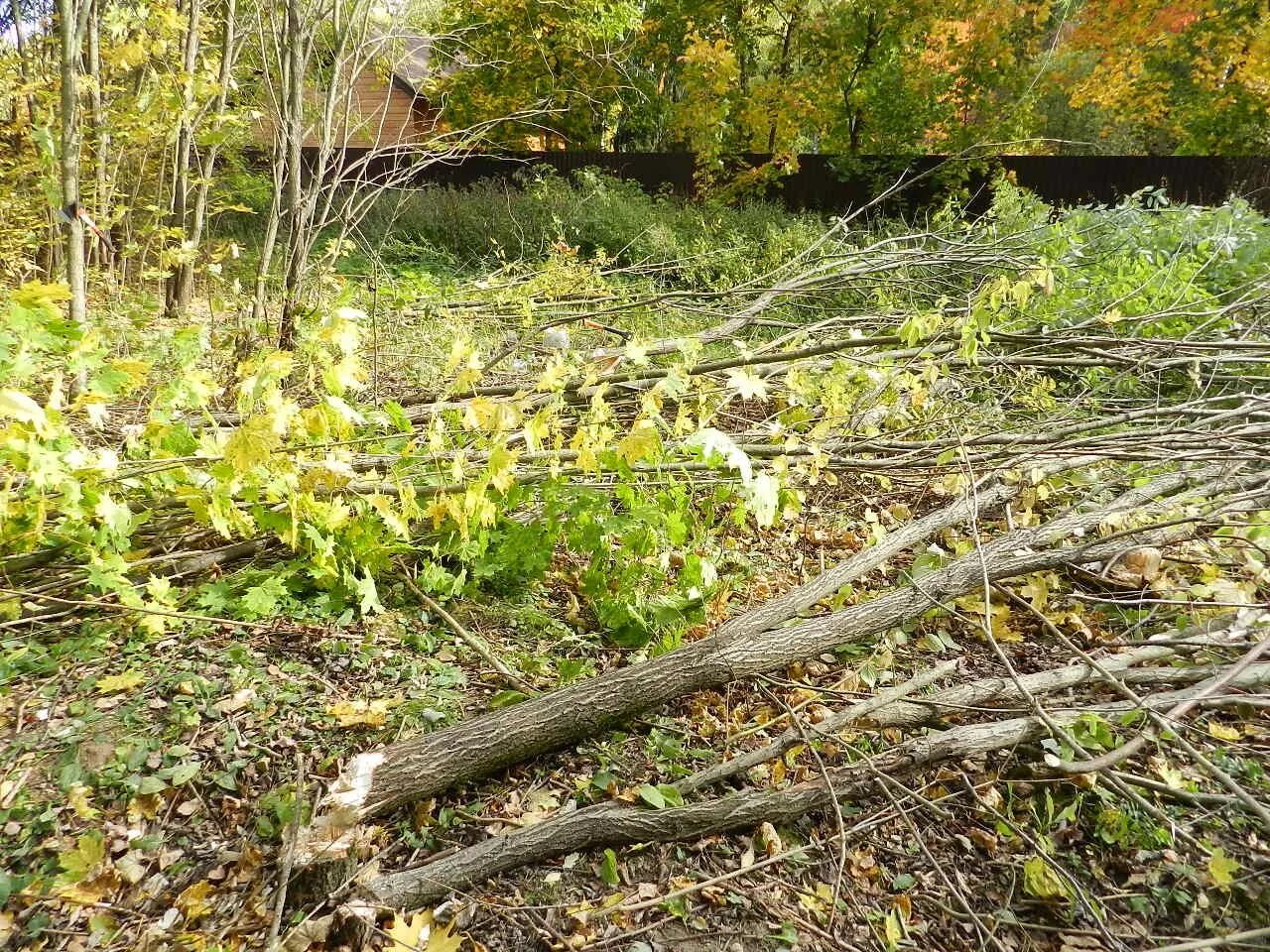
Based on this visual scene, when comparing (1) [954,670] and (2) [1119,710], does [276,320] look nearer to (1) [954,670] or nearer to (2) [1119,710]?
(1) [954,670]

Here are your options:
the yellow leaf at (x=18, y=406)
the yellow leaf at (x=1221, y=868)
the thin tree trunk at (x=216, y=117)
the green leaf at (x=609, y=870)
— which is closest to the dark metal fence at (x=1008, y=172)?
the thin tree trunk at (x=216, y=117)

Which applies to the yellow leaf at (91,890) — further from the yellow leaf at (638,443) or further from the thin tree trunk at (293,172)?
the thin tree trunk at (293,172)

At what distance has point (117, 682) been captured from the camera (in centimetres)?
215

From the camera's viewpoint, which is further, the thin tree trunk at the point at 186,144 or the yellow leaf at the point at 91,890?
the thin tree trunk at the point at 186,144

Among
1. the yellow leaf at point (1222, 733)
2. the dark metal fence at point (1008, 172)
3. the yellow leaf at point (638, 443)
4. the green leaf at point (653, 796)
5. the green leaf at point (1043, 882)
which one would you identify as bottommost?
the green leaf at point (653, 796)

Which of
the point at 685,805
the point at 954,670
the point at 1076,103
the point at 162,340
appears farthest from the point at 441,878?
the point at 1076,103

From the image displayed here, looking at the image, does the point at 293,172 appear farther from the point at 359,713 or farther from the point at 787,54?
Answer: the point at 787,54

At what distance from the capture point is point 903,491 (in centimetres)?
415

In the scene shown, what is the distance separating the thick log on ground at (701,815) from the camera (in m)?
1.83

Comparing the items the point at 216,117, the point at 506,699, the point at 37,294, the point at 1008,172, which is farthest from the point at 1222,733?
the point at 1008,172

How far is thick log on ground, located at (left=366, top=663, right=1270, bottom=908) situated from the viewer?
1832 millimetres

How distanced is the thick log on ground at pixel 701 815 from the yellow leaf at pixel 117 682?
3.28ft

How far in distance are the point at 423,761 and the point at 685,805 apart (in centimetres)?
73

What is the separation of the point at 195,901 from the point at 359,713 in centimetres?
62
